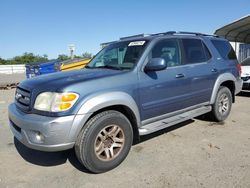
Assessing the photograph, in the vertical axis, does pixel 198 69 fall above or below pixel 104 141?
above

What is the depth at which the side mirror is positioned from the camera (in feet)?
12.5

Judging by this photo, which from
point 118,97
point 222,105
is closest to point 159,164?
point 118,97

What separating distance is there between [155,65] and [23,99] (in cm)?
198

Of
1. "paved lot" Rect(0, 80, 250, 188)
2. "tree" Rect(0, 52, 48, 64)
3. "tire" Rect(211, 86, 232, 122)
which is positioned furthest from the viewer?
"tree" Rect(0, 52, 48, 64)

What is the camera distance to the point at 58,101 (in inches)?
124

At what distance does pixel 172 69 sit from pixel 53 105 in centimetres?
216

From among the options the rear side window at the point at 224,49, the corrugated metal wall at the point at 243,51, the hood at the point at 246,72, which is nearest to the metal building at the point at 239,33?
the corrugated metal wall at the point at 243,51

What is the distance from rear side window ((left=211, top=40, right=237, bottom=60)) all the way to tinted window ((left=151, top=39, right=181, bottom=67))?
1433 mm

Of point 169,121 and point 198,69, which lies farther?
point 198,69

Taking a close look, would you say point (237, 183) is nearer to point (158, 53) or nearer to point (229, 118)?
point (158, 53)

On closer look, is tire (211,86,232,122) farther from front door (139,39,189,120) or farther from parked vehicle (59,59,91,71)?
parked vehicle (59,59,91,71)

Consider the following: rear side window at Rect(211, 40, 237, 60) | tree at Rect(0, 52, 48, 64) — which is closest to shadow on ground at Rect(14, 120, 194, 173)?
rear side window at Rect(211, 40, 237, 60)

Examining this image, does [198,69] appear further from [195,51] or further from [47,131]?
[47,131]

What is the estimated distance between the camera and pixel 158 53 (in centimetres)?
427
